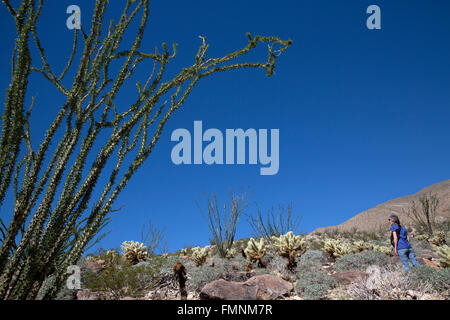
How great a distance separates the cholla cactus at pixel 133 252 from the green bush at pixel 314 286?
183 inches

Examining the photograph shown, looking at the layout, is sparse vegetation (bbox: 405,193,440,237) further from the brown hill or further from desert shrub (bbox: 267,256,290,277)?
desert shrub (bbox: 267,256,290,277)

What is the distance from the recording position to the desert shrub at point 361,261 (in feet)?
22.3

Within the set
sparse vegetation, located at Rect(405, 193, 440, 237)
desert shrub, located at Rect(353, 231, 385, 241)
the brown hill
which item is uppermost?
the brown hill

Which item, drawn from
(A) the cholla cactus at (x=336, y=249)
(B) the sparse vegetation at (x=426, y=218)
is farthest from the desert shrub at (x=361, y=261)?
(B) the sparse vegetation at (x=426, y=218)

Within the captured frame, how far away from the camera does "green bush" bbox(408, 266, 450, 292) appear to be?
15.5 feet

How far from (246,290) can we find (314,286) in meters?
1.29

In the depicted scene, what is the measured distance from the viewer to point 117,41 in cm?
287

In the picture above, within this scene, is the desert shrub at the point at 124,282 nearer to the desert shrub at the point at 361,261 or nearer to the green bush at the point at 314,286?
the green bush at the point at 314,286

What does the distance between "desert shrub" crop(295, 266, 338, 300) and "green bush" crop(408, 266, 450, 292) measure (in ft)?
4.24

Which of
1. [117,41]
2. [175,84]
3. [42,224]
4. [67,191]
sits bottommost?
[42,224]

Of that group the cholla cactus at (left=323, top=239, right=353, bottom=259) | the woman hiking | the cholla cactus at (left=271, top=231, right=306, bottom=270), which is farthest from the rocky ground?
the cholla cactus at (left=323, top=239, right=353, bottom=259)
